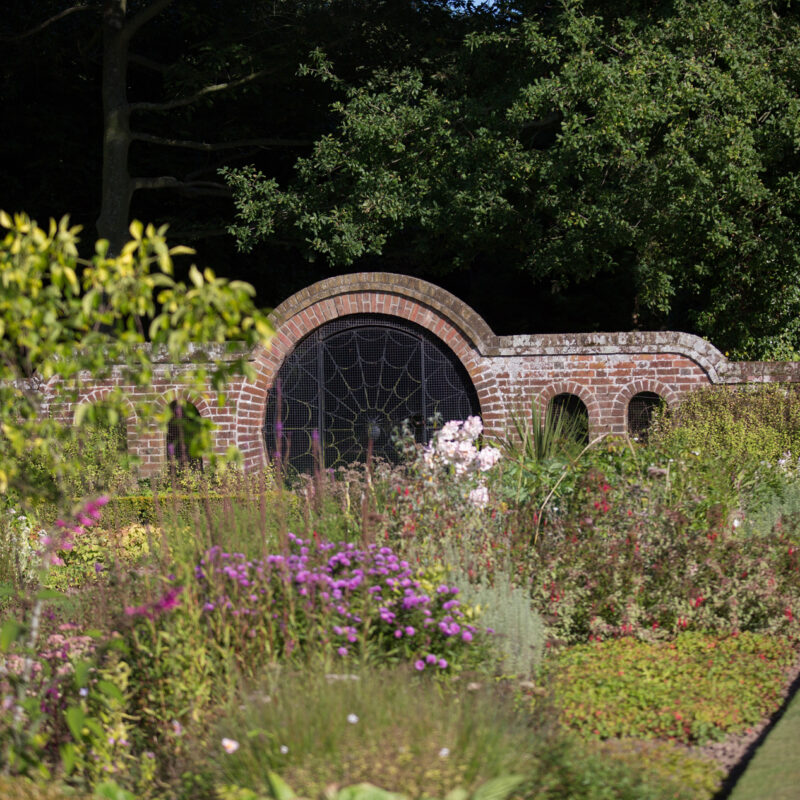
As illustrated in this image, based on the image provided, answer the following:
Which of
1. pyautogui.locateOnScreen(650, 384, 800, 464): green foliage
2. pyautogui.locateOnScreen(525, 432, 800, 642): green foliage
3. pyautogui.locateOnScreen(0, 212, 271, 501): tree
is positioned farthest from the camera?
pyautogui.locateOnScreen(650, 384, 800, 464): green foliage

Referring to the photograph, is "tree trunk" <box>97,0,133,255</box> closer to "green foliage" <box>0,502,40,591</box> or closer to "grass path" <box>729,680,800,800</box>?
"green foliage" <box>0,502,40,591</box>

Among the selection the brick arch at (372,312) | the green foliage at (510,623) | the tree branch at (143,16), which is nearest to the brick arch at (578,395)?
the brick arch at (372,312)

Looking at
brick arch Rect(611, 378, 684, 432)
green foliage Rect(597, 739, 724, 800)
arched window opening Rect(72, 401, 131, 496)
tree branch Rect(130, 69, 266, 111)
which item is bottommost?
green foliage Rect(597, 739, 724, 800)

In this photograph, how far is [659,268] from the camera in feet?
50.8

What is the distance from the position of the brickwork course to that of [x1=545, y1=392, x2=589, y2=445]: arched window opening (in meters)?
0.15

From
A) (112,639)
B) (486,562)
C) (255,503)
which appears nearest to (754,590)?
(486,562)

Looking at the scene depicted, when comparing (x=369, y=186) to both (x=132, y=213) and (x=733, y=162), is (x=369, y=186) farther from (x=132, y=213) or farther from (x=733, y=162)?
(x=132, y=213)

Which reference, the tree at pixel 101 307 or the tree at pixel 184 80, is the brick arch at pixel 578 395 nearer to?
the tree at pixel 101 307

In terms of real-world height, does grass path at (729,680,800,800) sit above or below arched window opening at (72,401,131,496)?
below

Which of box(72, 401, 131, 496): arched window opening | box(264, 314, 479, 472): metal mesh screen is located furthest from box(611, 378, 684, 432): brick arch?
box(72, 401, 131, 496): arched window opening

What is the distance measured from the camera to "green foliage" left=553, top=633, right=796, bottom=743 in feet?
14.4

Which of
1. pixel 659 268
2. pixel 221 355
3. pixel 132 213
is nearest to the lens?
pixel 221 355

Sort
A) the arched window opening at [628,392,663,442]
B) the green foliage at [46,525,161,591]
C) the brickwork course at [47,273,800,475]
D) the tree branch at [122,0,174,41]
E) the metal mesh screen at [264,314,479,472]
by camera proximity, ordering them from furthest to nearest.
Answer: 1. the tree branch at [122,0,174,41]
2. the arched window opening at [628,392,663,442]
3. the metal mesh screen at [264,314,479,472]
4. the brickwork course at [47,273,800,475]
5. the green foliage at [46,525,161,591]

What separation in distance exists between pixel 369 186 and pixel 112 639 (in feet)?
35.9
